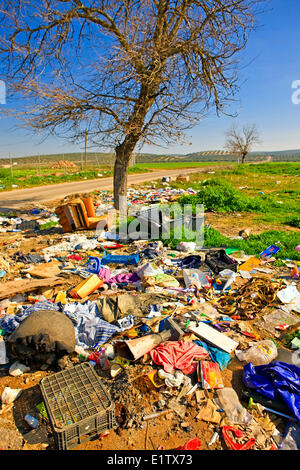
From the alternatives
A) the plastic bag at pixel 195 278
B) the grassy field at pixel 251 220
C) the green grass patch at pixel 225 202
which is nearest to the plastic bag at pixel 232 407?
the plastic bag at pixel 195 278

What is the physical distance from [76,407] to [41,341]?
0.81 metres

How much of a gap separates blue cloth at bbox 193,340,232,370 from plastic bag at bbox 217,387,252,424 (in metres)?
0.30

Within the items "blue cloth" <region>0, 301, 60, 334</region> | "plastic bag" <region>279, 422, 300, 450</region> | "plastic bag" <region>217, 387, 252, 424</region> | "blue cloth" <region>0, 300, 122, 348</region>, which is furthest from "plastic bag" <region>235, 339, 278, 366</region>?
"blue cloth" <region>0, 301, 60, 334</region>

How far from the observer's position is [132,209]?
9.52m

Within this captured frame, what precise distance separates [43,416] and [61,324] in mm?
845

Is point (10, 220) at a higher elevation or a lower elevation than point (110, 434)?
higher

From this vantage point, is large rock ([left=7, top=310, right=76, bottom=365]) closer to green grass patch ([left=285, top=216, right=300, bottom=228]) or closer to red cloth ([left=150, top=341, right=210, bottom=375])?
red cloth ([left=150, top=341, right=210, bottom=375])

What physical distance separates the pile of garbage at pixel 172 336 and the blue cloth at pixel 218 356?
11 millimetres

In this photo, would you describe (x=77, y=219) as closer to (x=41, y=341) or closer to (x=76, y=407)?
(x=41, y=341)

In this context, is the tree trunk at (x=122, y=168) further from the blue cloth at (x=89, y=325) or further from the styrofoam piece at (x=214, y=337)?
the styrofoam piece at (x=214, y=337)

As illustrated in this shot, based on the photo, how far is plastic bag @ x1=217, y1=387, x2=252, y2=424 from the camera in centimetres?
223

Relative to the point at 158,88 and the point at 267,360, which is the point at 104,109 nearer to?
the point at 158,88
